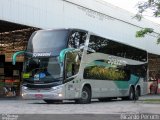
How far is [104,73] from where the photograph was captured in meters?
25.0

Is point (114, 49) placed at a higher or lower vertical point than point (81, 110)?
higher

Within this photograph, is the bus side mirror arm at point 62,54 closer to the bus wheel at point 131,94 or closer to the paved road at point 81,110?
the paved road at point 81,110

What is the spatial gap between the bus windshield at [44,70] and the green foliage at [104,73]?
2.26 m

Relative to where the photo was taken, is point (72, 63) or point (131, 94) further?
point (131, 94)

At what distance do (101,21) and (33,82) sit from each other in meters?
18.3

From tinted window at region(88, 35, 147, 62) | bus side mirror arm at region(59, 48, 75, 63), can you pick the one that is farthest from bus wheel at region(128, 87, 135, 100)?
bus side mirror arm at region(59, 48, 75, 63)

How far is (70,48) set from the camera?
2111 centimetres

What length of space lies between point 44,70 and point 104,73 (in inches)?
196

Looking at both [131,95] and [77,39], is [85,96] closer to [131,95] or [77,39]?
[77,39]

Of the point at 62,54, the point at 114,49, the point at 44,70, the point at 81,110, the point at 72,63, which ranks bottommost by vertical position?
the point at 81,110

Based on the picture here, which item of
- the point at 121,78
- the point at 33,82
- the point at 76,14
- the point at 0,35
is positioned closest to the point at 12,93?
the point at 0,35

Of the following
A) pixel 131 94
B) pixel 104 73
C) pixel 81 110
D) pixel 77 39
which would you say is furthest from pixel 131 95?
pixel 81 110

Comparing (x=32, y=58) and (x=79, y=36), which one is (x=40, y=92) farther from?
(x=79, y=36)

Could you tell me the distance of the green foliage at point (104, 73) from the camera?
76.2ft
